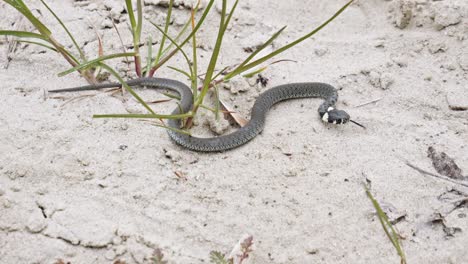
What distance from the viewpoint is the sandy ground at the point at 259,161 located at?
10.4ft

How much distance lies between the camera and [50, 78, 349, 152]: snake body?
13.5 ft

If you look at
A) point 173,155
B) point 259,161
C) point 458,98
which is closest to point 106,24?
point 173,155

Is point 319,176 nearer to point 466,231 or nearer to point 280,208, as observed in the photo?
point 280,208

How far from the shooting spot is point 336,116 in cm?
437

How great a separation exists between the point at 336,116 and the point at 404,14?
1952 mm

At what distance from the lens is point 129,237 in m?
3.14

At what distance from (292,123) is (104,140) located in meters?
1.80

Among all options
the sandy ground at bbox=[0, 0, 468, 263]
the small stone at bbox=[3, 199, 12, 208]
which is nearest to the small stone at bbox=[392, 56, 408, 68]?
the sandy ground at bbox=[0, 0, 468, 263]

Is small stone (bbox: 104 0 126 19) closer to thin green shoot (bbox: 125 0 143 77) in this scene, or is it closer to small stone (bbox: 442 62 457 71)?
thin green shoot (bbox: 125 0 143 77)

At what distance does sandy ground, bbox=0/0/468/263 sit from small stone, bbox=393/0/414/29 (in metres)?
0.03

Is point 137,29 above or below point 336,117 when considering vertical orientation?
above

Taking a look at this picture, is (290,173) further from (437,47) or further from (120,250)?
(437,47)

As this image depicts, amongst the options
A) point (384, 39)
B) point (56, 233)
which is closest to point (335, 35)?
point (384, 39)

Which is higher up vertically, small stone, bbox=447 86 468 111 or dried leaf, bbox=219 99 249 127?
small stone, bbox=447 86 468 111
